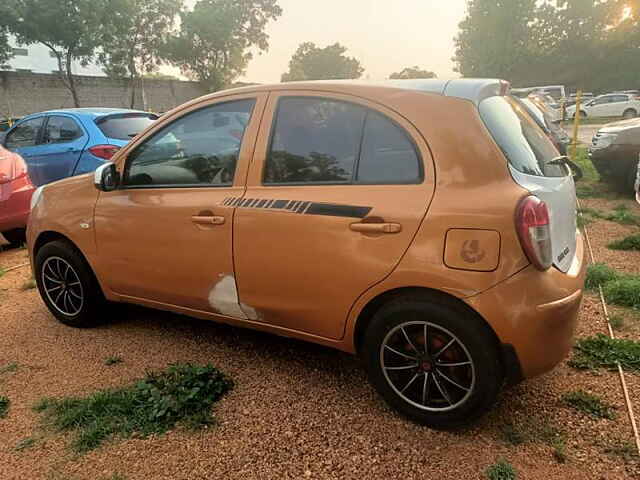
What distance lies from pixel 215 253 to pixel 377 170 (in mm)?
1090

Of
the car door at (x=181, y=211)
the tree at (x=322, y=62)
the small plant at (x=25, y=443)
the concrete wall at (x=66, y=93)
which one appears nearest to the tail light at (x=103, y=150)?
the car door at (x=181, y=211)

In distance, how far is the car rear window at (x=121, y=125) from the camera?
7.34 meters

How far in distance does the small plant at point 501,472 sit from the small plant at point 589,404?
2.15 feet

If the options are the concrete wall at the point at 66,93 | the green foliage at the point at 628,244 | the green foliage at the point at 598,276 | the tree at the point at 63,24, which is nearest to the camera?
the green foliage at the point at 598,276

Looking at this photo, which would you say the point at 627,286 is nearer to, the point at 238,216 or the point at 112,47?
the point at 238,216

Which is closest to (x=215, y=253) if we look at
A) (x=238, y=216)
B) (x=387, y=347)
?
(x=238, y=216)

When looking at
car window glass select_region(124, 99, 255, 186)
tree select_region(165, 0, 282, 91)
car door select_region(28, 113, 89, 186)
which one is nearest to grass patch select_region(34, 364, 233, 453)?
Result: car window glass select_region(124, 99, 255, 186)

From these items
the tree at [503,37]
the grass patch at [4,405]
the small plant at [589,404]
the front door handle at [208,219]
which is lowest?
the grass patch at [4,405]

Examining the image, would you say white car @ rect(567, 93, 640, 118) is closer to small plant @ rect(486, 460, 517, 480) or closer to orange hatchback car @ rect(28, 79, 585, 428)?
orange hatchback car @ rect(28, 79, 585, 428)

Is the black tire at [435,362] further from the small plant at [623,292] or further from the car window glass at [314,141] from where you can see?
the small plant at [623,292]

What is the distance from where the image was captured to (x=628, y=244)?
17.4ft

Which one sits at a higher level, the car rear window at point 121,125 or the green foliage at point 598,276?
the car rear window at point 121,125

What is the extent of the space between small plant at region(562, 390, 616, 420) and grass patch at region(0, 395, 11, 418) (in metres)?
3.11

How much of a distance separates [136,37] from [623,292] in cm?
3416
